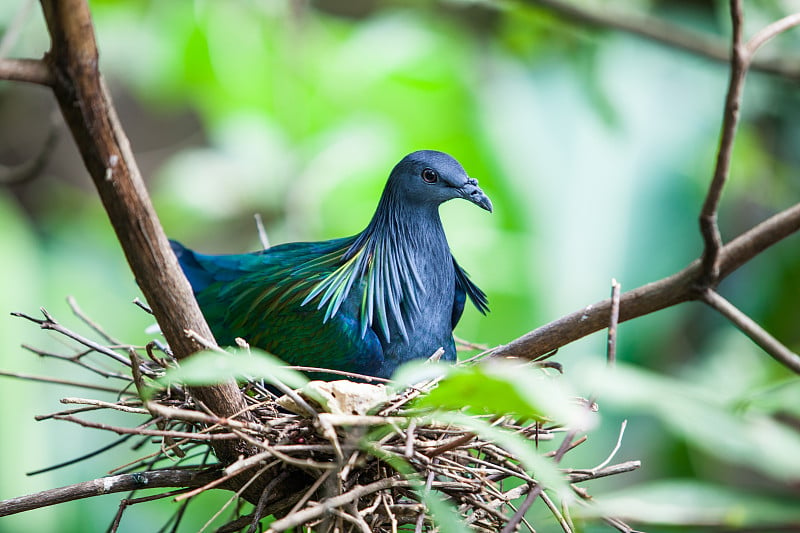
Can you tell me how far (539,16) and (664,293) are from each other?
2.67 meters

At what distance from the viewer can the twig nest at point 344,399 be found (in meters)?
1.45

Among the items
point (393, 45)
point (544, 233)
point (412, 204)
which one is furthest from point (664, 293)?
point (393, 45)

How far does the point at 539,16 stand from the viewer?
3846 mm

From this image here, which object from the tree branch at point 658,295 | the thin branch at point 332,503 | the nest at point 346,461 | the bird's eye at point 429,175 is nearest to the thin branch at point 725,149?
the tree branch at point 658,295

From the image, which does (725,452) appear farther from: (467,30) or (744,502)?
(467,30)

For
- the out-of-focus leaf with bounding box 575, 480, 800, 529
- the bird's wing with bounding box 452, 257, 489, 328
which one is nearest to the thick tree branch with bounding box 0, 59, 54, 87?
the out-of-focus leaf with bounding box 575, 480, 800, 529

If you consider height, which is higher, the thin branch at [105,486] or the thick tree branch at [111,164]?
the thick tree branch at [111,164]

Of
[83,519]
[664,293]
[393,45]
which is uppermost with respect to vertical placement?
[393,45]

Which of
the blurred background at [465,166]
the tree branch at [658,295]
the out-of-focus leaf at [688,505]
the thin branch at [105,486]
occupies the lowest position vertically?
the thin branch at [105,486]

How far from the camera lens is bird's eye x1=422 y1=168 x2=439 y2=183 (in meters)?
2.05

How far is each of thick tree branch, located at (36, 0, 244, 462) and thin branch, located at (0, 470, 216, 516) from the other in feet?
1.13

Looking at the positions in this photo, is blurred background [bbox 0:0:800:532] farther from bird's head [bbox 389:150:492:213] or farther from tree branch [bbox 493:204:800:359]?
tree branch [bbox 493:204:800:359]

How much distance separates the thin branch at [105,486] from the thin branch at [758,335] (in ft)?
3.22

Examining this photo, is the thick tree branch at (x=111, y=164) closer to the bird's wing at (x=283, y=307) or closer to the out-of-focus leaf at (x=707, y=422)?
the bird's wing at (x=283, y=307)
